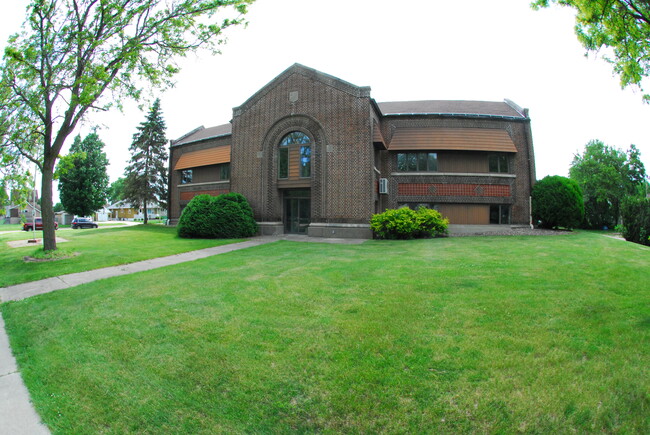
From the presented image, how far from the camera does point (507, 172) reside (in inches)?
874

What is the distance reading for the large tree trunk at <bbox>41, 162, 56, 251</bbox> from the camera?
12391 mm

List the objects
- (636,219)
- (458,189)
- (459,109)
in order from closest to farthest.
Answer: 1. (636,219)
2. (458,189)
3. (459,109)

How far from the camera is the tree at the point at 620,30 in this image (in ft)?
20.0

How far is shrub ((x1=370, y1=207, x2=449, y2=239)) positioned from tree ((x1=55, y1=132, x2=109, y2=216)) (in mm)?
40646

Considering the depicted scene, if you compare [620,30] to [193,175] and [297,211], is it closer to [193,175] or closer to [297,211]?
[297,211]

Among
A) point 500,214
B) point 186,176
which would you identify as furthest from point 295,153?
point 186,176

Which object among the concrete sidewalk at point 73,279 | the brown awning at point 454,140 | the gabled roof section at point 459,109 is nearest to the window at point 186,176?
the gabled roof section at point 459,109

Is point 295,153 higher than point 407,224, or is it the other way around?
point 295,153

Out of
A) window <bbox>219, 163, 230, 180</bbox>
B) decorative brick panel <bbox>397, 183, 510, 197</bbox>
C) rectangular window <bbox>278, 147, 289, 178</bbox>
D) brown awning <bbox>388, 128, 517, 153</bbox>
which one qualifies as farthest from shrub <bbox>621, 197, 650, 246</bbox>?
window <bbox>219, 163, 230, 180</bbox>

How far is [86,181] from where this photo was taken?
137ft

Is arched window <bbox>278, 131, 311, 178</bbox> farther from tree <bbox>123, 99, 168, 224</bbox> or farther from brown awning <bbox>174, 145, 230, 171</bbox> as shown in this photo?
tree <bbox>123, 99, 168, 224</bbox>

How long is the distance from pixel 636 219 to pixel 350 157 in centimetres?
1421

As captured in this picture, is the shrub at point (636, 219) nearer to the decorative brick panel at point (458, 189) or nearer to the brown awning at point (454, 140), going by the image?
the decorative brick panel at point (458, 189)

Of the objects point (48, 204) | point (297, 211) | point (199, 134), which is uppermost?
point (199, 134)
